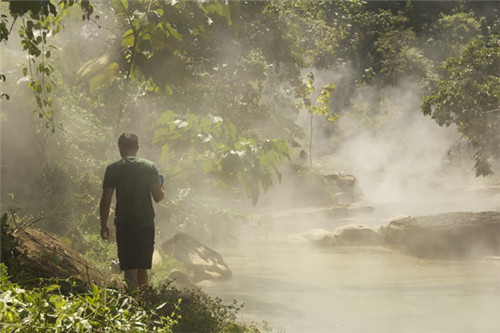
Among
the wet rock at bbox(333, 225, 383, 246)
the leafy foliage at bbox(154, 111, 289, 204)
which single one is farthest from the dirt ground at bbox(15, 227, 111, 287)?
the wet rock at bbox(333, 225, 383, 246)

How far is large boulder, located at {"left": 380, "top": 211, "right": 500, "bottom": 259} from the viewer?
12.3 metres

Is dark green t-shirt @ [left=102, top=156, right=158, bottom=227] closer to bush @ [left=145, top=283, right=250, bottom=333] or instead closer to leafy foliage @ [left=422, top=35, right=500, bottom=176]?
bush @ [left=145, top=283, right=250, bottom=333]

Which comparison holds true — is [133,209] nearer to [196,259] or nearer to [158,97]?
[196,259]

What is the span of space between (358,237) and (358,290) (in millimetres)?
5535

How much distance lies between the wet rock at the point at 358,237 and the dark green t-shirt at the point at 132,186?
34.5 ft

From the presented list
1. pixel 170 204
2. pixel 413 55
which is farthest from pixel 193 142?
pixel 413 55

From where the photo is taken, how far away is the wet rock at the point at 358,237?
1446 centimetres

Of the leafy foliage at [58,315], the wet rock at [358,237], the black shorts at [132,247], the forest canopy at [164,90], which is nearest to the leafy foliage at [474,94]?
the forest canopy at [164,90]

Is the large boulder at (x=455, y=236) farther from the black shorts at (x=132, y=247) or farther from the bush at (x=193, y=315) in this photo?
the black shorts at (x=132, y=247)

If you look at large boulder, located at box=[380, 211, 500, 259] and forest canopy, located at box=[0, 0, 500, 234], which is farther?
large boulder, located at box=[380, 211, 500, 259]

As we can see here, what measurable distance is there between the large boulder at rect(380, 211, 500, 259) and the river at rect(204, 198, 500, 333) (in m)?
0.48

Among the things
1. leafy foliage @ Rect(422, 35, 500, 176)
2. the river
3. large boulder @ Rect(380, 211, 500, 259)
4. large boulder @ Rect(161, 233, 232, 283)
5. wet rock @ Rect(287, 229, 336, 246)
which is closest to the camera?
the river

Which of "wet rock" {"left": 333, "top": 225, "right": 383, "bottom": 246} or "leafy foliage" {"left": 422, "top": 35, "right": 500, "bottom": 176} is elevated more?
"leafy foliage" {"left": 422, "top": 35, "right": 500, "bottom": 176}

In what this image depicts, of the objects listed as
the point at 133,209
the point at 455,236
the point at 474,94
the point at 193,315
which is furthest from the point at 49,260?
the point at 474,94
